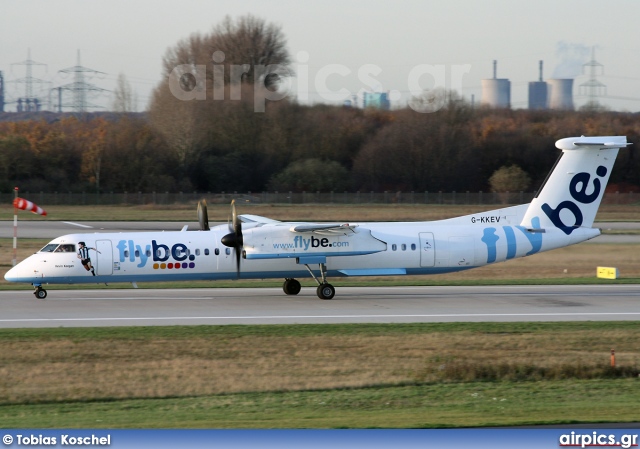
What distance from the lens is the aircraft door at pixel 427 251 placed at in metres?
27.7

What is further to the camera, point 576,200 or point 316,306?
point 576,200

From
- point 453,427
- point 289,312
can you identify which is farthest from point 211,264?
point 453,427

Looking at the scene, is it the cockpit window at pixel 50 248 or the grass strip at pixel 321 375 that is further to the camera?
the cockpit window at pixel 50 248

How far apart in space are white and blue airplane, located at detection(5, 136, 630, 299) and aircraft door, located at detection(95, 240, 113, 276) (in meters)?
0.03

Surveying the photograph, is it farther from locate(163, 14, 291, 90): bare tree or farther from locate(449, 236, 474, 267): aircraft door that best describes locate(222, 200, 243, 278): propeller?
locate(163, 14, 291, 90): bare tree

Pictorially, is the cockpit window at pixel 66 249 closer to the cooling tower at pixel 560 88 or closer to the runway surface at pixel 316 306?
the runway surface at pixel 316 306

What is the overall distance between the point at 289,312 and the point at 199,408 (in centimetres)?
998

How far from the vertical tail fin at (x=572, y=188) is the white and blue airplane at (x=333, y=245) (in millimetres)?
35

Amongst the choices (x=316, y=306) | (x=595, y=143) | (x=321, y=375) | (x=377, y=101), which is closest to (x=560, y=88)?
(x=377, y=101)

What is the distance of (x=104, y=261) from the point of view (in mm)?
26312

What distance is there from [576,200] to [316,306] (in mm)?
10109

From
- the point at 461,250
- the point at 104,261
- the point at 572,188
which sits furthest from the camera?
the point at 572,188

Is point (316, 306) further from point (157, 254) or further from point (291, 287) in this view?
point (157, 254)

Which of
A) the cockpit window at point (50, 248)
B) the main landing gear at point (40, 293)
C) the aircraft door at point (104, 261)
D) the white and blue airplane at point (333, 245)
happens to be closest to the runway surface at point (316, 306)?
the main landing gear at point (40, 293)
